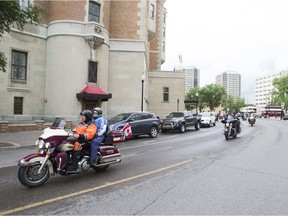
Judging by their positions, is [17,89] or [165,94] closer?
[17,89]

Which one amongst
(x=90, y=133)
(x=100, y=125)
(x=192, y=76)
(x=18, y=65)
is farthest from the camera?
(x=192, y=76)

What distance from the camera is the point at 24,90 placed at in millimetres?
19375

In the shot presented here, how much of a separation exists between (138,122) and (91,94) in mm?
6731

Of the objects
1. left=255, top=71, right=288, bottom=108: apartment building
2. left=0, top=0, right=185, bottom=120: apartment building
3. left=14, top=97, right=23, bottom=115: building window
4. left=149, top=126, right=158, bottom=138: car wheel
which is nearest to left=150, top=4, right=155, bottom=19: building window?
left=0, top=0, right=185, bottom=120: apartment building

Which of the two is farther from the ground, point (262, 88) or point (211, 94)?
point (262, 88)

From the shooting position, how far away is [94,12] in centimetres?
2184

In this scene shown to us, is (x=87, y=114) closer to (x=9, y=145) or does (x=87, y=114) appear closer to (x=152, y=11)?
(x=9, y=145)

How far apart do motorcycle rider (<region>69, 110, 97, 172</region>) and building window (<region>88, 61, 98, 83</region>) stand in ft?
52.1

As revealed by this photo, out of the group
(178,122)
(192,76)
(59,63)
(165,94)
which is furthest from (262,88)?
(59,63)

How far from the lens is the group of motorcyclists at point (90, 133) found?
547cm

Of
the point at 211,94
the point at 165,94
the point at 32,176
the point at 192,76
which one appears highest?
the point at 192,76

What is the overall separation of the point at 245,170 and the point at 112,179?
3772 mm

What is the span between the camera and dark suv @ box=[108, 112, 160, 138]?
1427 centimetres

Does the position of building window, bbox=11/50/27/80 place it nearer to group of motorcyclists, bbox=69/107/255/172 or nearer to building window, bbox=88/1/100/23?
building window, bbox=88/1/100/23
